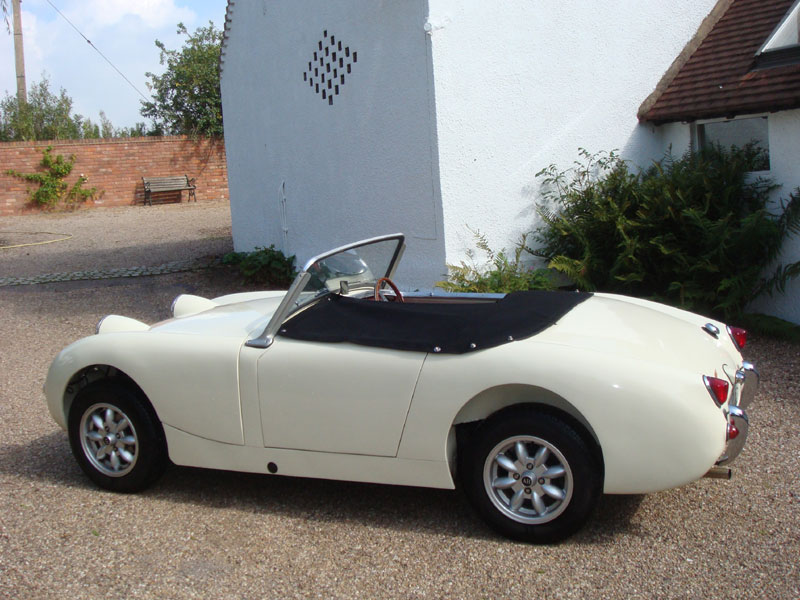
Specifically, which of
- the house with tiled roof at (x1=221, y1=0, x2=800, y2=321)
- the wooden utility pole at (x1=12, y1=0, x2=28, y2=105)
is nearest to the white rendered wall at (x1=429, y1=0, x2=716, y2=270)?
the house with tiled roof at (x1=221, y1=0, x2=800, y2=321)

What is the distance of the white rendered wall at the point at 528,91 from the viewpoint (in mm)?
8016

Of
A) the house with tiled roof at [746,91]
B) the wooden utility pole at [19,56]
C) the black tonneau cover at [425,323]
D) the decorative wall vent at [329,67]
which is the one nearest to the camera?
the black tonneau cover at [425,323]

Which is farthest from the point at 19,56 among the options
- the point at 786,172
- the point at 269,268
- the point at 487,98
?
the point at 786,172

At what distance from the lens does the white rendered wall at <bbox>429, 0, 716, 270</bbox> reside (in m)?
8.02

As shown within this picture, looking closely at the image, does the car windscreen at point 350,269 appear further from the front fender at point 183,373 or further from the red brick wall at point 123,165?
the red brick wall at point 123,165

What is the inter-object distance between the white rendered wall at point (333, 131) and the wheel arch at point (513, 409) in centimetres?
449

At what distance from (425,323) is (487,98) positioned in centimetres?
493

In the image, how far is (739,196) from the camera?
26.6 ft

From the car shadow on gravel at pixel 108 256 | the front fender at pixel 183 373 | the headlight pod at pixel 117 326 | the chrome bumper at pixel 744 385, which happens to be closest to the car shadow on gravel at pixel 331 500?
the front fender at pixel 183 373

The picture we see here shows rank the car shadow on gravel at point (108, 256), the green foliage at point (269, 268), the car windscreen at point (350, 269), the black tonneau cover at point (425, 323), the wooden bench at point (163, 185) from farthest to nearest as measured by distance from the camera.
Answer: the wooden bench at point (163, 185), the car shadow on gravel at point (108, 256), the green foliage at point (269, 268), the car windscreen at point (350, 269), the black tonneau cover at point (425, 323)

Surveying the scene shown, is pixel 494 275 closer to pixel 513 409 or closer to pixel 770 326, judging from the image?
pixel 770 326

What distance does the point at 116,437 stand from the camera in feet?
14.2

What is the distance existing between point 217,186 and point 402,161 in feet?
60.7

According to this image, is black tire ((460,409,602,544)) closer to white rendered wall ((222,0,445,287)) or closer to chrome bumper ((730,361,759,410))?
chrome bumper ((730,361,759,410))
